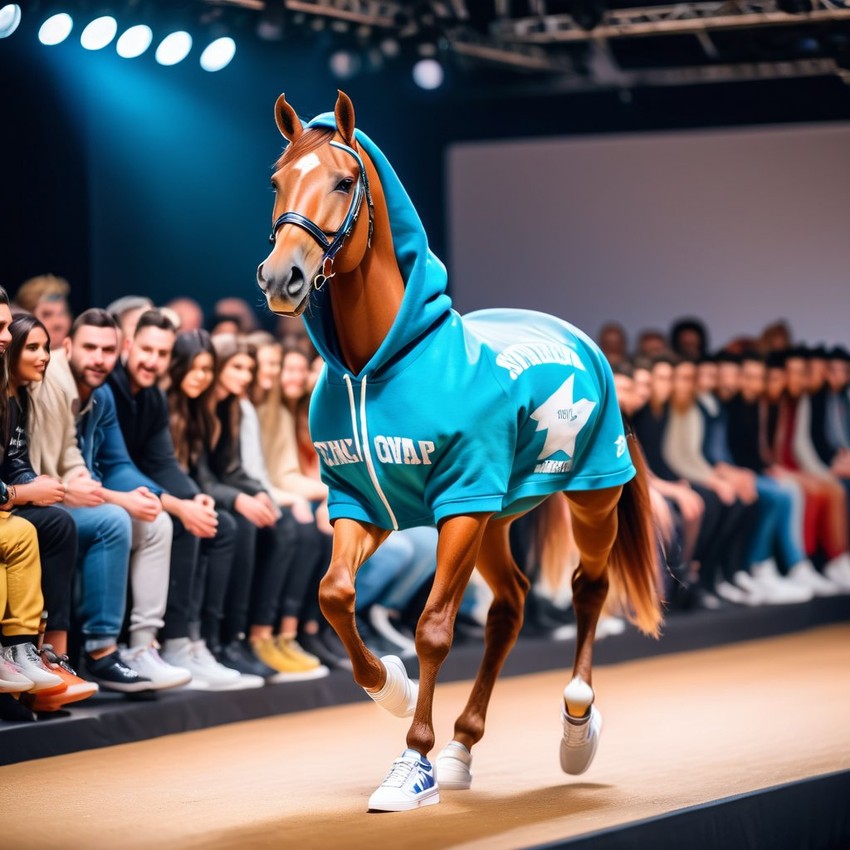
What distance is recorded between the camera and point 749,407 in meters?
8.10

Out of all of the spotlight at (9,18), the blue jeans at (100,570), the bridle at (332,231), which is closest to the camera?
the bridle at (332,231)

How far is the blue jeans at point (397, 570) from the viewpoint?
19.3 ft

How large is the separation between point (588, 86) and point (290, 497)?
497 centimetres

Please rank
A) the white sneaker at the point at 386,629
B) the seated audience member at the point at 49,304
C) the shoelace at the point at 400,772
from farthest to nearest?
the white sneaker at the point at 386,629
the seated audience member at the point at 49,304
the shoelace at the point at 400,772

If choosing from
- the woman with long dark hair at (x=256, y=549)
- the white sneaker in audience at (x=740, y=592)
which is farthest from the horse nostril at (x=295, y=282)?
the white sneaker in audience at (x=740, y=592)

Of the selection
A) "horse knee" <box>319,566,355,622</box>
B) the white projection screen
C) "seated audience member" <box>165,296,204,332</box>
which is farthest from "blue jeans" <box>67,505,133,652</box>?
the white projection screen

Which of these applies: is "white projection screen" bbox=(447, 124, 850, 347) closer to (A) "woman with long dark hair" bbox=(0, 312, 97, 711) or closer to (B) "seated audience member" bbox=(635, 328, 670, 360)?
(B) "seated audience member" bbox=(635, 328, 670, 360)

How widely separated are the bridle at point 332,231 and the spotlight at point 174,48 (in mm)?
4020

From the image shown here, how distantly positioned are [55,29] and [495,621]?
3.93 metres

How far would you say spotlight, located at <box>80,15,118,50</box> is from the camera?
689cm

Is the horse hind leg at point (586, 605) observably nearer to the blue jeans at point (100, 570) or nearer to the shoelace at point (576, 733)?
the shoelace at point (576, 733)

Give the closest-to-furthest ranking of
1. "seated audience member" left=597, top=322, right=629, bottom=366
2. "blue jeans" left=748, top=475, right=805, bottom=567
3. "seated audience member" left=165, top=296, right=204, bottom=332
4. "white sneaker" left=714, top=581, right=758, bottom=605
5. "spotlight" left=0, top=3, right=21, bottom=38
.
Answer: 1. "spotlight" left=0, top=3, right=21, bottom=38
2. "seated audience member" left=165, top=296, right=204, bottom=332
3. "white sneaker" left=714, top=581, right=758, bottom=605
4. "blue jeans" left=748, top=475, right=805, bottom=567
5. "seated audience member" left=597, top=322, right=629, bottom=366

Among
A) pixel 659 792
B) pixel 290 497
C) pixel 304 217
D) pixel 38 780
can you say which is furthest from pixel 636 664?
pixel 304 217

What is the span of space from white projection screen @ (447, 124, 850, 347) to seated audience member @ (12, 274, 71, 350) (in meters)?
4.28
